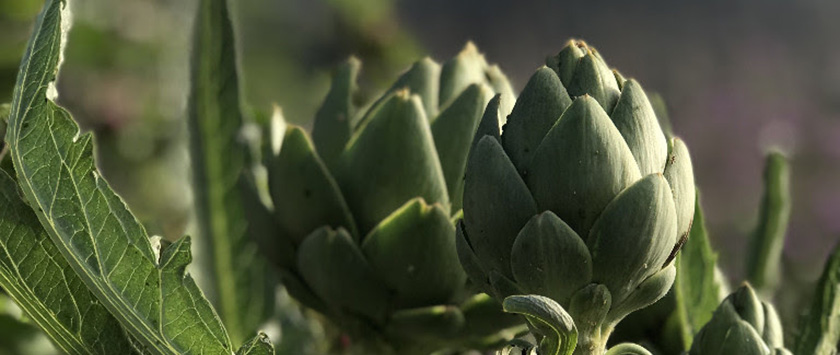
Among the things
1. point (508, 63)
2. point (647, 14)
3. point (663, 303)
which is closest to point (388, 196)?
point (663, 303)

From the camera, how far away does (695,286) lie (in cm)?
57

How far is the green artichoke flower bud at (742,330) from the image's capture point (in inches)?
18.1

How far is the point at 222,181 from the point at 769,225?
14.0 inches

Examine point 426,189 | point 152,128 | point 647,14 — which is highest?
point 647,14

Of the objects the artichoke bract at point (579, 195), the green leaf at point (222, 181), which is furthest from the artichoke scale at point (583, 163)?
the green leaf at point (222, 181)

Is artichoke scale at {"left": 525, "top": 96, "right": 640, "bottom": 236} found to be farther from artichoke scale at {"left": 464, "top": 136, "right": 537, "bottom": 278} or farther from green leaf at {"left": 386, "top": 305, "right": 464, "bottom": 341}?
green leaf at {"left": 386, "top": 305, "right": 464, "bottom": 341}

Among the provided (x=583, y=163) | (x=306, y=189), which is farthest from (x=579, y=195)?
(x=306, y=189)

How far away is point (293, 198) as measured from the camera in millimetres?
593

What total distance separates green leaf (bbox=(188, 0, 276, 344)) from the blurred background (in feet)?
0.10

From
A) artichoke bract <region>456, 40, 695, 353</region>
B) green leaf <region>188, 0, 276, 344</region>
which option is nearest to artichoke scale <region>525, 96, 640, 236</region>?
artichoke bract <region>456, 40, 695, 353</region>

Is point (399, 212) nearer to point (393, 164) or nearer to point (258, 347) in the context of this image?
point (393, 164)

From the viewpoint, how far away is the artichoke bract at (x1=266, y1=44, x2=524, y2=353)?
0.55 metres

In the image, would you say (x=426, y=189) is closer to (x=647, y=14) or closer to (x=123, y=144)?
(x=123, y=144)

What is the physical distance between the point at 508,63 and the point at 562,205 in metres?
2.91
